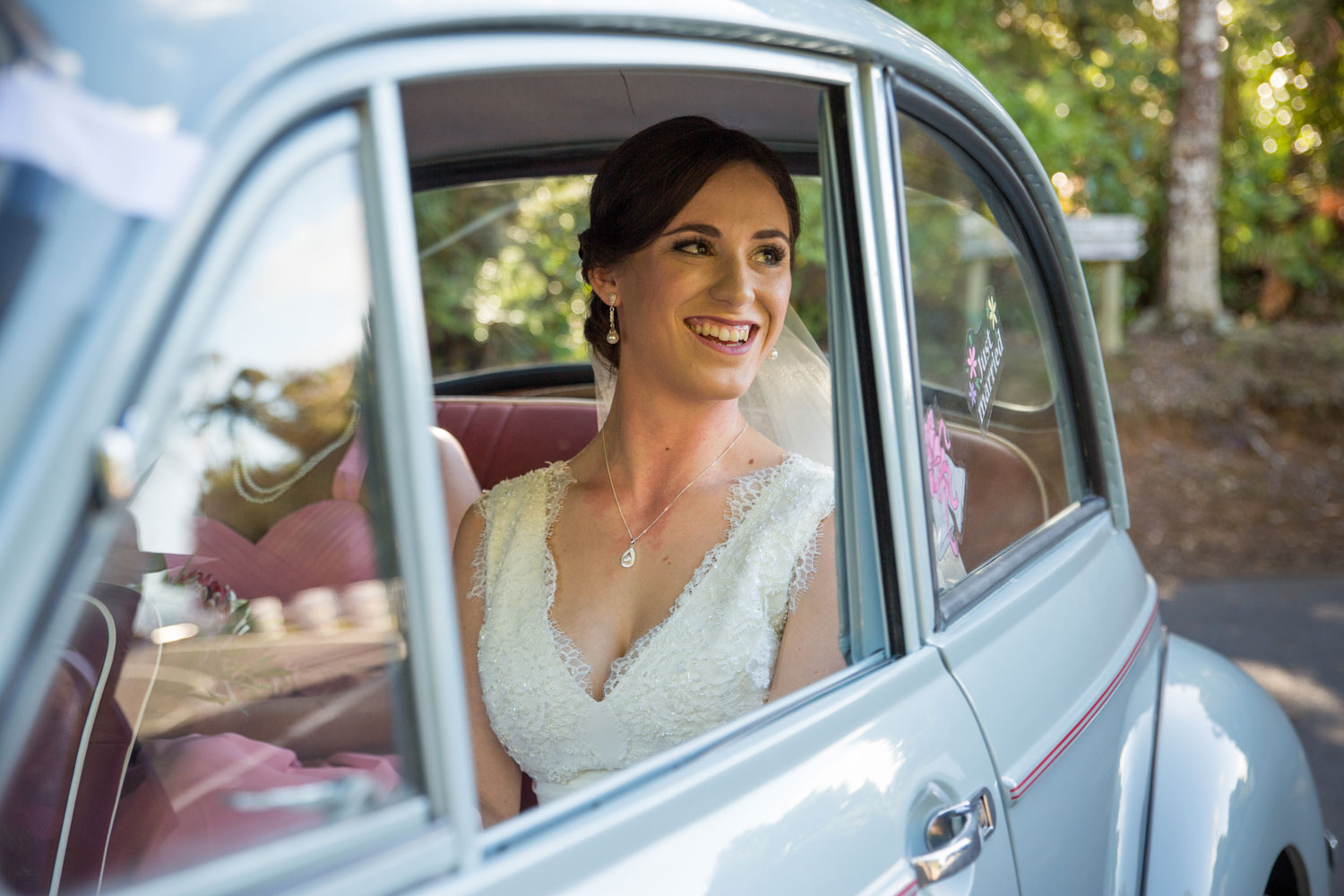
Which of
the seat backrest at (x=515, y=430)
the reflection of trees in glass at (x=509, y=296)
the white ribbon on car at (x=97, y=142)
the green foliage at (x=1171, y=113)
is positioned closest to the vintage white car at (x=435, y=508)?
the white ribbon on car at (x=97, y=142)

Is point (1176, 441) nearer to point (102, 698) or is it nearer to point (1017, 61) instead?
point (1017, 61)

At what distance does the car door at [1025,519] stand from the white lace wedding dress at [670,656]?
30 cm

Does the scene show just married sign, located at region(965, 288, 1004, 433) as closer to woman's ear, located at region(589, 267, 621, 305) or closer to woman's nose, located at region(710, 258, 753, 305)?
woman's nose, located at region(710, 258, 753, 305)

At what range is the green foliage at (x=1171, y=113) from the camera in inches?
306

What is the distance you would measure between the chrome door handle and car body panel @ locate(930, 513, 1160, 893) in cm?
9

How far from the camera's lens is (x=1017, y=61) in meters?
8.68

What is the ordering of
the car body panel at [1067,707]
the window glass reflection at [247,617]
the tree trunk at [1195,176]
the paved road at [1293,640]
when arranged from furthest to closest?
the tree trunk at [1195,176]
the paved road at [1293,640]
the car body panel at [1067,707]
the window glass reflection at [247,617]

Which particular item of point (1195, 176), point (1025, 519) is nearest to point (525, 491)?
point (1025, 519)

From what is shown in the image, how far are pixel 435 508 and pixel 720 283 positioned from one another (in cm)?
118

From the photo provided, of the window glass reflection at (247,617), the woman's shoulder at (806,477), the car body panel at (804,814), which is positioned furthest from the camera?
the woman's shoulder at (806,477)

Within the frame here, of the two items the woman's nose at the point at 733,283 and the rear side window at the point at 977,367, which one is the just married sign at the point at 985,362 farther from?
the woman's nose at the point at 733,283

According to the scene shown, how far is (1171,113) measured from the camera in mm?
11062

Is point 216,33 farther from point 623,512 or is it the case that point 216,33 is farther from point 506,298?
point 506,298

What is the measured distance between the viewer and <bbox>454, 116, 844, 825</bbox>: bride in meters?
Answer: 1.71
